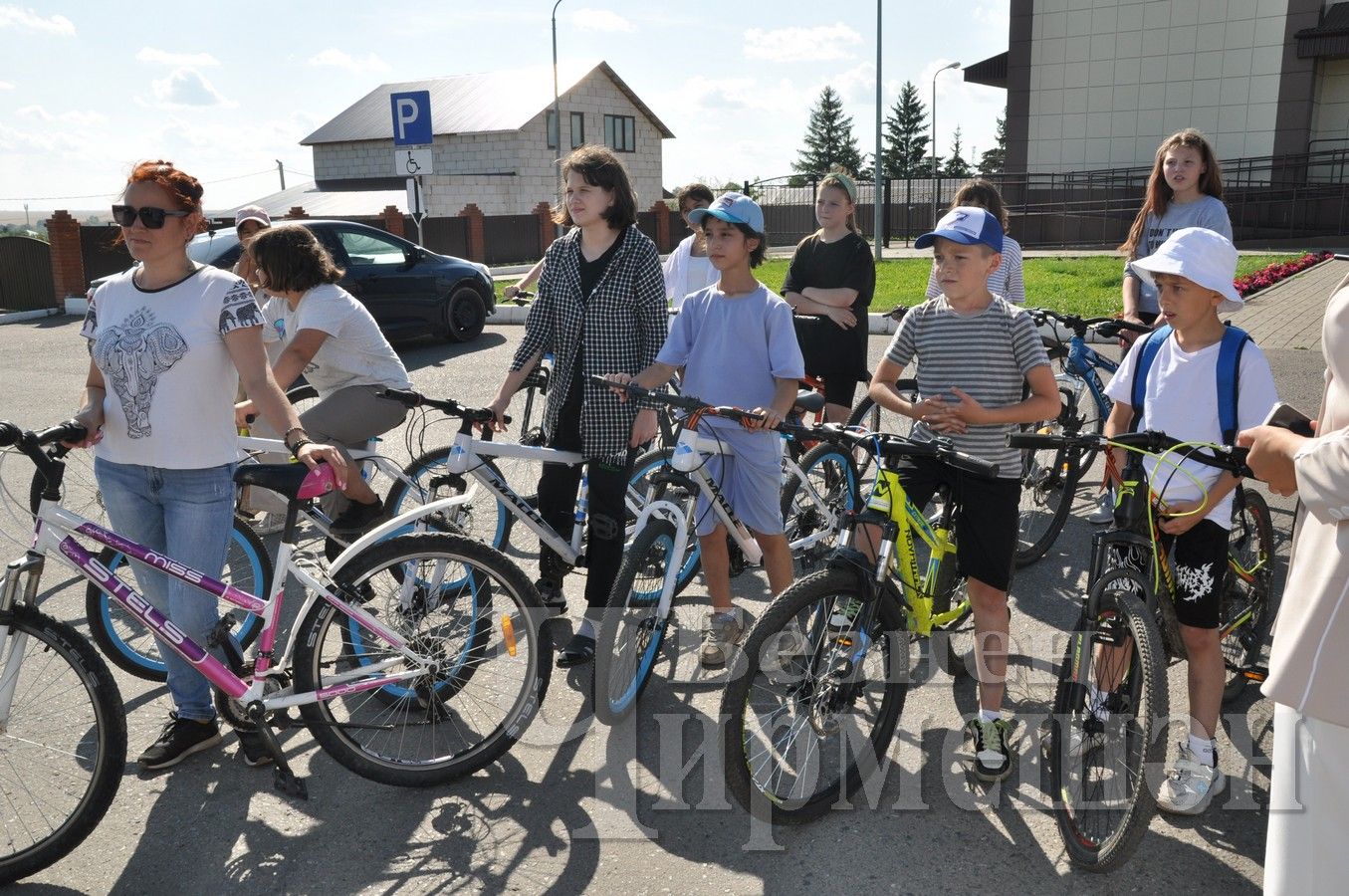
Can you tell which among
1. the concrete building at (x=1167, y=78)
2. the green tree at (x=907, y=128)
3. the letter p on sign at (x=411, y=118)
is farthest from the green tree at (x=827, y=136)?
the letter p on sign at (x=411, y=118)

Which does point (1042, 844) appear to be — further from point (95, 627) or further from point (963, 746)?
point (95, 627)

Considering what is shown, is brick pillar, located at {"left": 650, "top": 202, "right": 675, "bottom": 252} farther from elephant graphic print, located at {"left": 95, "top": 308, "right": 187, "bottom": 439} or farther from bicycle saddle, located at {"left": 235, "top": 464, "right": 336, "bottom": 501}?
elephant graphic print, located at {"left": 95, "top": 308, "right": 187, "bottom": 439}

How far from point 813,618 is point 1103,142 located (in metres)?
31.5

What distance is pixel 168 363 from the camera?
11.5ft

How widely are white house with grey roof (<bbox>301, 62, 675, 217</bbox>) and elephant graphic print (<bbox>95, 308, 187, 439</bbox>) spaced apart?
4345 cm

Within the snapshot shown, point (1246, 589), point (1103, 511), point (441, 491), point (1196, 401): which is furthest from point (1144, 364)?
point (441, 491)

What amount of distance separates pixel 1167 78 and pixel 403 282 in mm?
24605

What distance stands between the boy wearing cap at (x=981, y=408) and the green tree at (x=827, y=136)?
299 ft

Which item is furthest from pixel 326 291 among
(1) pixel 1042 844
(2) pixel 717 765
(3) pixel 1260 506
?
(3) pixel 1260 506

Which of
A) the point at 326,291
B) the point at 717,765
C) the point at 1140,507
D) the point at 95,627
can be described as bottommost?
the point at 717,765

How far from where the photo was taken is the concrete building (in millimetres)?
27906

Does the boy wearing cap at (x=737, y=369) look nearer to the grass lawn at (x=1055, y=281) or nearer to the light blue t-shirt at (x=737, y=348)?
the light blue t-shirt at (x=737, y=348)

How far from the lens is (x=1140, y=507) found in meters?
3.28

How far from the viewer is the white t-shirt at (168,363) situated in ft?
11.5
